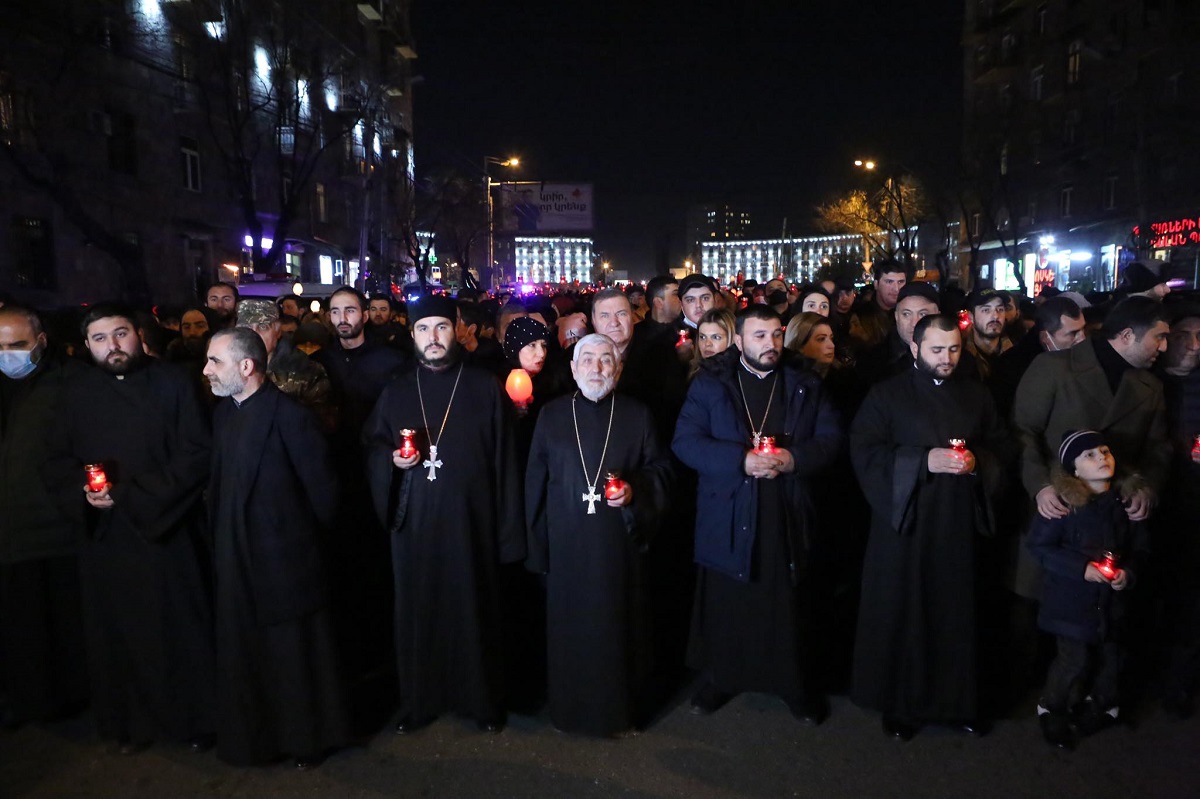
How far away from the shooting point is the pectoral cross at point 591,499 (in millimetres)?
4535

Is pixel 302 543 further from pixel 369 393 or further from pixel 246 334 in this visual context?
pixel 369 393

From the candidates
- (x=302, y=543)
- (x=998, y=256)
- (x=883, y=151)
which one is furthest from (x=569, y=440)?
(x=998, y=256)

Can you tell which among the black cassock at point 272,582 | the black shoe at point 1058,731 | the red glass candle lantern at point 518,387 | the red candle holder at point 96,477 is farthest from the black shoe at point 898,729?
the red candle holder at point 96,477

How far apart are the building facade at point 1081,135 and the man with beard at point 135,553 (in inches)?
1096

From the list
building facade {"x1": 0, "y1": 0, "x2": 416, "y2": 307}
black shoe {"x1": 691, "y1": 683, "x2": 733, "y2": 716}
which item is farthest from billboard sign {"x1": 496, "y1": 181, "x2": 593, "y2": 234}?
black shoe {"x1": 691, "y1": 683, "x2": 733, "y2": 716}

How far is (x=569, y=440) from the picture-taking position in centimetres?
461

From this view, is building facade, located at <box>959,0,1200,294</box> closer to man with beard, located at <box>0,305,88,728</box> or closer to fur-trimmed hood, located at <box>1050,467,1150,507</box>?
fur-trimmed hood, located at <box>1050,467,1150,507</box>

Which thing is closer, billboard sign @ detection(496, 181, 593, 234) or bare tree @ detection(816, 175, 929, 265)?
billboard sign @ detection(496, 181, 593, 234)

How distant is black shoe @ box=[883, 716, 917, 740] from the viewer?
4641 mm

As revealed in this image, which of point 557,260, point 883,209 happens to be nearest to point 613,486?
point 883,209

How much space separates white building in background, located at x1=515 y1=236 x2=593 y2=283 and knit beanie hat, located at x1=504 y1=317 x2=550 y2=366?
368 feet

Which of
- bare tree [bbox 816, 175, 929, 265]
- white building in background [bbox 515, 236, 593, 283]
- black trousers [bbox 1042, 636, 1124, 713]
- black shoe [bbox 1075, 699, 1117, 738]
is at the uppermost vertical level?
white building in background [bbox 515, 236, 593, 283]

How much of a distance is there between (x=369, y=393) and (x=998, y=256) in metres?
48.7

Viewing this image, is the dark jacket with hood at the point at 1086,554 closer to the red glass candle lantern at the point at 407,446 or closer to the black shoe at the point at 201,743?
the red glass candle lantern at the point at 407,446
